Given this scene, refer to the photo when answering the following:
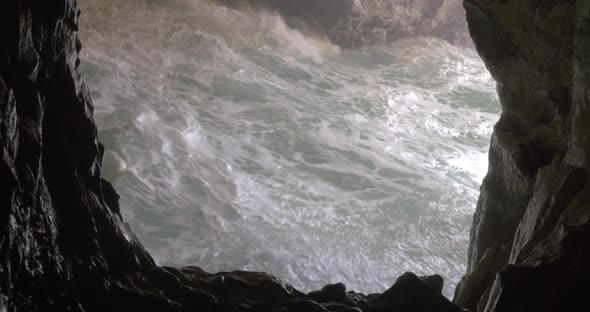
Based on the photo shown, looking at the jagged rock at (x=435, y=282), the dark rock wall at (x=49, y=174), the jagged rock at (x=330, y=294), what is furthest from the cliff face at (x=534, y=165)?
the dark rock wall at (x=49, y=174)

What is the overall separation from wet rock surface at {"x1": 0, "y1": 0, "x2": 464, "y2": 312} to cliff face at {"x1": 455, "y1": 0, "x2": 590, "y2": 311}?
2.79ft

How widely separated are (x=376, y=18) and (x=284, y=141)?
10.5m

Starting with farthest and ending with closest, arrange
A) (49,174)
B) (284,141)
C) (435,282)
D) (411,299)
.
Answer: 1. (284,141)
2. (435,282)
3. (411,299)
4. (49,174)

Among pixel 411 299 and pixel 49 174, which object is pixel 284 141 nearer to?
pixel 411 299

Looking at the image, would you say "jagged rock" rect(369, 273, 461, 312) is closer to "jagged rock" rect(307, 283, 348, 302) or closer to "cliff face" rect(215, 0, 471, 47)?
"jagged rock" rect(307, 283, 348, 302)

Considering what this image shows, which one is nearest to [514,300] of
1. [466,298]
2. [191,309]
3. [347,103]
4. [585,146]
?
[585,146]

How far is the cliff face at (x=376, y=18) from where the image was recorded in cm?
2259

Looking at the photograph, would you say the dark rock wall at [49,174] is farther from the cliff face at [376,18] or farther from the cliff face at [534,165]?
the cliff face at [376,18]

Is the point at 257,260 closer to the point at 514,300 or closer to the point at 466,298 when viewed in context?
the point at 466,298

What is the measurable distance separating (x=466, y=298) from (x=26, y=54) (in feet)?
13.2

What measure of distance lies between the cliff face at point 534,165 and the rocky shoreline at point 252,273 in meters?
0.01

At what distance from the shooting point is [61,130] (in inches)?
165

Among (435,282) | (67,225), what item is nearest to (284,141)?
(435,282)

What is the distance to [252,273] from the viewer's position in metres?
5.11
